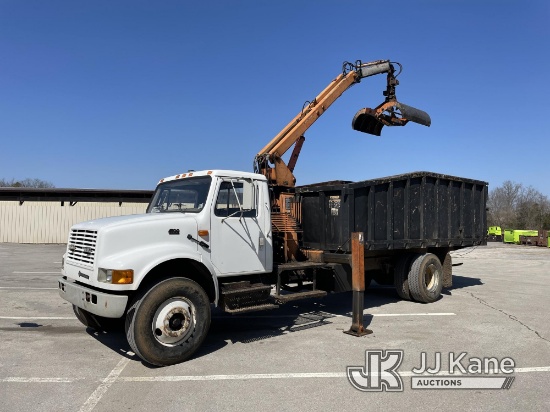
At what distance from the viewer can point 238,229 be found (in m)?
6.48

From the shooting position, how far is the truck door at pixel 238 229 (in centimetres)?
623

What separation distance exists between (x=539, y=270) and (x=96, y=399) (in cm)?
1733

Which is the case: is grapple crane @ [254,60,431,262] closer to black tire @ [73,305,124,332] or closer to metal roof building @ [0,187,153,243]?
black tire @ [73,305,124,332]

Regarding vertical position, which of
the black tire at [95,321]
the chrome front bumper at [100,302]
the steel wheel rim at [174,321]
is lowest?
the black tire at [95,321]

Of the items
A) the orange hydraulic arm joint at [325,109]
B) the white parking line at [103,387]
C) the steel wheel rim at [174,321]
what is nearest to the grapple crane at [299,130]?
the orange hydraulic arm joint at [325,109]

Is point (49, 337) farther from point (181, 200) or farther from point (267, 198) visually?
point (267, 198)

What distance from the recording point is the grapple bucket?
33.7 ft

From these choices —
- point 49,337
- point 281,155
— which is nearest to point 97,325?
point 49,337

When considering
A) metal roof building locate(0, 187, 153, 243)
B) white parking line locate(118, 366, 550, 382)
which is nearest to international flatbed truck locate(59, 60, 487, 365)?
white parking line locate(118, 366, 550, 382)

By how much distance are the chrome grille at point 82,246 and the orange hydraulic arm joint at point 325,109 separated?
146 inches

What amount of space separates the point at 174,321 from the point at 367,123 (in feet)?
23.3

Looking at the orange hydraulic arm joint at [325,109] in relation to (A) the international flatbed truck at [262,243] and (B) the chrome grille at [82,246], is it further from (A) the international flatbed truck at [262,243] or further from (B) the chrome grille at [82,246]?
(B) the chrome grille at [82,246]

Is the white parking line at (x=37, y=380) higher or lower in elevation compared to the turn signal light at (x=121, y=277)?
lower

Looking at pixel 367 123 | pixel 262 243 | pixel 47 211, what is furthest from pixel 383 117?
pixel 47 211
